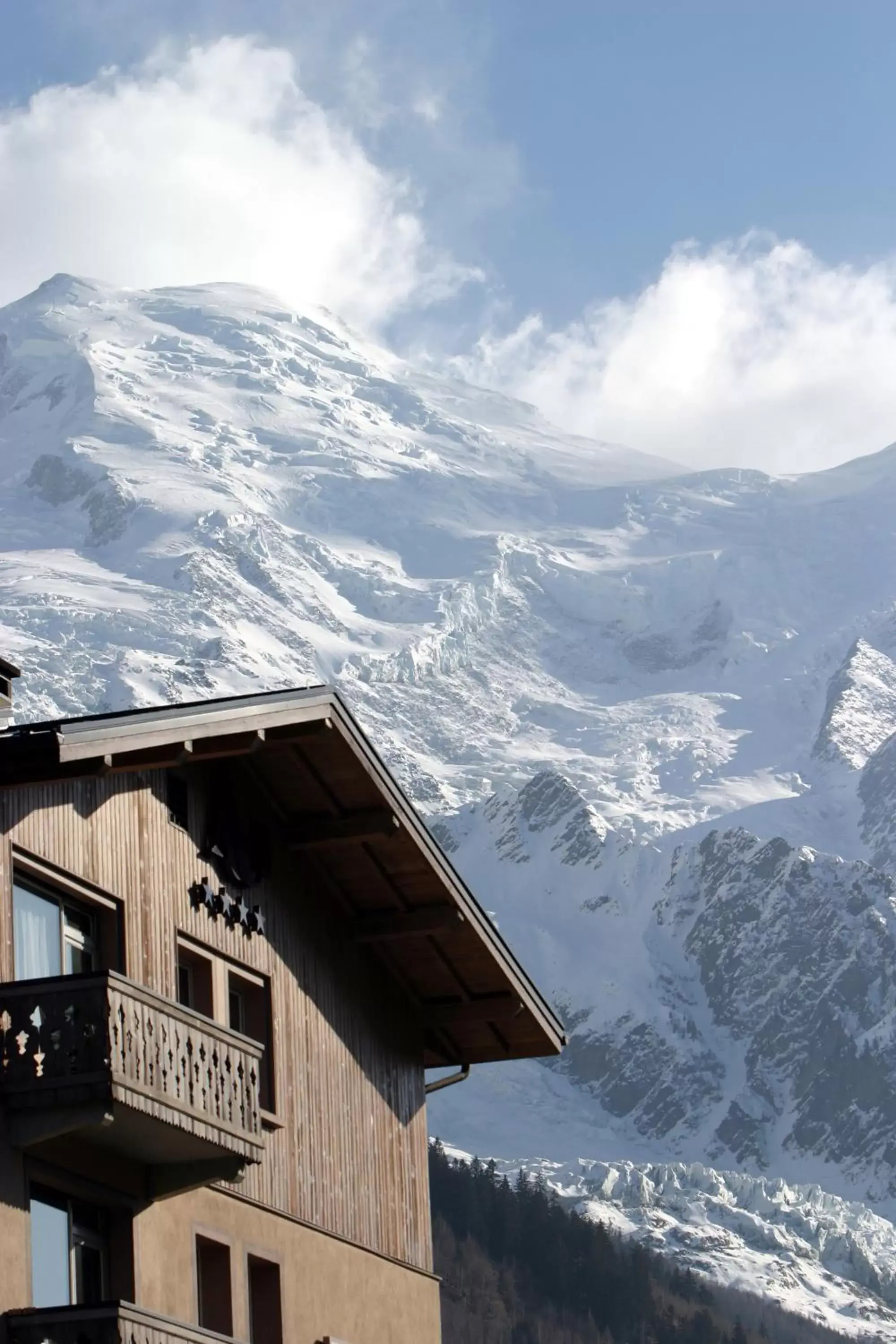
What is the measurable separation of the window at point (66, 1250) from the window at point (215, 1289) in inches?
70.0

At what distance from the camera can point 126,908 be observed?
22453 millimetres

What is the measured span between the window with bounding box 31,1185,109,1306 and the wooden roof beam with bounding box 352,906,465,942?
654 centimetres

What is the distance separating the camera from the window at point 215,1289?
22859 millimetres

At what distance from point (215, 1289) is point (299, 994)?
12.1 feet

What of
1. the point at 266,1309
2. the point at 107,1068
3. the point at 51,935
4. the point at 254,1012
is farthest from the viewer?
the point at 254,1012

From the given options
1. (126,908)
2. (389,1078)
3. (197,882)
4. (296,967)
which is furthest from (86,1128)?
(389,1078)

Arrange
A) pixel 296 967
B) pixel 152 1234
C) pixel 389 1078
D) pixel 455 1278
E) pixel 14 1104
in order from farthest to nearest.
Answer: pixel 455 1278 → pixel 389 1078 → pixel 296 967 → pixel 152 1234 → pixel 14 1104

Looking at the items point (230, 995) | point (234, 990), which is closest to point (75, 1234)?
point (230, 995)

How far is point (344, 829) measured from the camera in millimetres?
26234

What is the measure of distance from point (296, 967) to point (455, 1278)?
174 m

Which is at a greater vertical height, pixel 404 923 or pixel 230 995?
pixel 404 923

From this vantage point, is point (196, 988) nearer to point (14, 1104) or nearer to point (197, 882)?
point (197, 882)

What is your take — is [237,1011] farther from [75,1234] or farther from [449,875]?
[75,1234]

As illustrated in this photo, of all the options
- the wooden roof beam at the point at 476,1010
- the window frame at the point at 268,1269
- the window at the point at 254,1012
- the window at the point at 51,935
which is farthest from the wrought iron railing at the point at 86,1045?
the wooden roof beam at the point at 476,1010
